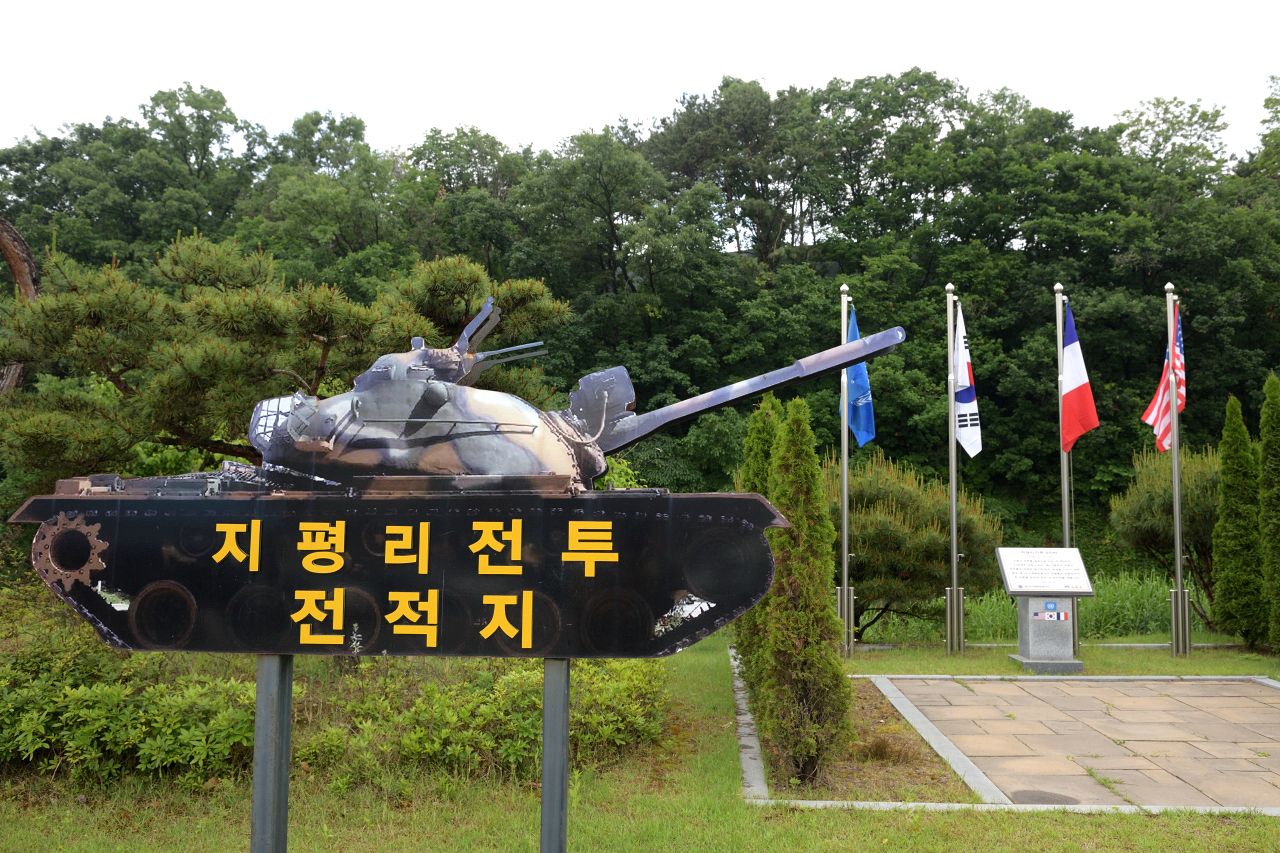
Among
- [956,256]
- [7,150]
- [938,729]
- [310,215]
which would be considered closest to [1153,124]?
[956,256]

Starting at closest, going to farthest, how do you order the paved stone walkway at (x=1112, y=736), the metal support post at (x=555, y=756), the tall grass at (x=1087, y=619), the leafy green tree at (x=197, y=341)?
the metal support post at (x=555, y=756), the paved stone walkway at (x=1112, y=736), the leafy green tree at (x=197, y=341), the tall grass at (x=1087, y=619)

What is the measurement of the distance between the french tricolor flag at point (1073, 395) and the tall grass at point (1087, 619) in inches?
134

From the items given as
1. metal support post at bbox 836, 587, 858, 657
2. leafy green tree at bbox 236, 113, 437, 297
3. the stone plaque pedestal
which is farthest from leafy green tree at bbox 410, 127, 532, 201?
the stone plaque pedestal

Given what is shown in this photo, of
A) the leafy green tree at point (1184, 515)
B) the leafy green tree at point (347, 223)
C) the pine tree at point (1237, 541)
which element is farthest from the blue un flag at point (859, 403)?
the leafy green tree at point (347, 223)

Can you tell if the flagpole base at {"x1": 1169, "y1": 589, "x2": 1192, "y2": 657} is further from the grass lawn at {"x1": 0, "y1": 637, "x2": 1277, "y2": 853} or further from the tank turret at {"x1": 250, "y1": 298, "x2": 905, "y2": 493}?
the tank turret at {"x1": 250, "y1": 298, "x2": 905, "y2": 493}

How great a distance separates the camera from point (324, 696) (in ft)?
21.6

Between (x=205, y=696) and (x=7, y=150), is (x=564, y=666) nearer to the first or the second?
(x=205, y=696)

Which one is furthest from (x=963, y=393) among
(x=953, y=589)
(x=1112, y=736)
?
(x=1112, y=736)

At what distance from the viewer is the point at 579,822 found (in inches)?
199

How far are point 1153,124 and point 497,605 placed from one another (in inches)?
1128

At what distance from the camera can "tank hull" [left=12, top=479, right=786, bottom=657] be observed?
327 centimetres

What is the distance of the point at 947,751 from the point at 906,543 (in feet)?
19.3

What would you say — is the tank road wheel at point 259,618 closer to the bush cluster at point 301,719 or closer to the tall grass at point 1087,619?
the bush cluster at point 301,719

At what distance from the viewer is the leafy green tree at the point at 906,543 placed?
39.9 ft
